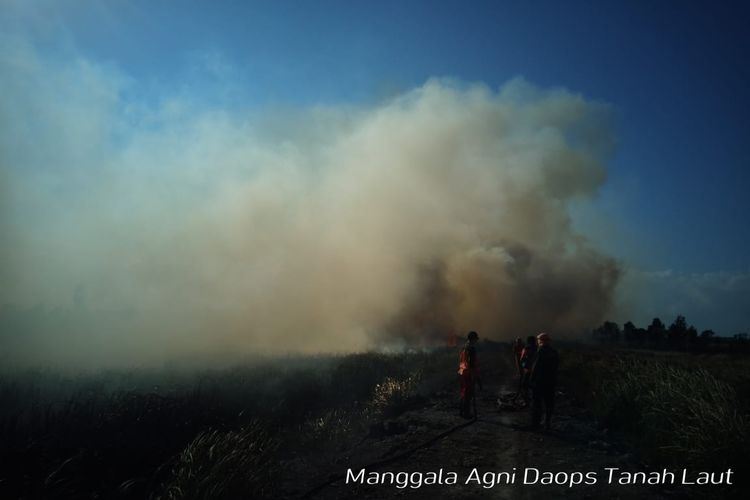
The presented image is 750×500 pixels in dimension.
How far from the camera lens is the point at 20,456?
763cm

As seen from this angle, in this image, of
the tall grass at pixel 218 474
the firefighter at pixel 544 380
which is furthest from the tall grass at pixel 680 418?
the tall grass at pixel 218 474

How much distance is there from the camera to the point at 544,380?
12.5 metres

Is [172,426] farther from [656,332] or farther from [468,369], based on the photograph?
[656,332]

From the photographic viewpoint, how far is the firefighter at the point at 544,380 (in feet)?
40.9

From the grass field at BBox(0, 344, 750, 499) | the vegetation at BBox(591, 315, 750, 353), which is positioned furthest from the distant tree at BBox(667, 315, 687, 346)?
the grass field at BBox(0, 344, 750, 499)

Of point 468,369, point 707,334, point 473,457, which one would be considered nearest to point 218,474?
point 473,457

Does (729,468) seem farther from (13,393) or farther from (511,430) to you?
(13,393)

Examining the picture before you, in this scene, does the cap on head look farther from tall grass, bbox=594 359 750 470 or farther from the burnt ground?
tall grass, bbox=594 359 750 470

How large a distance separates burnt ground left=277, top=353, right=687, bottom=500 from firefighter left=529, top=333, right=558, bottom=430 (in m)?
0.56

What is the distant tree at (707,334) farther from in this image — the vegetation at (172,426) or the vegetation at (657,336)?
the vegetation at (172,426)

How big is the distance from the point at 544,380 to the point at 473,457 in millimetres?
3711

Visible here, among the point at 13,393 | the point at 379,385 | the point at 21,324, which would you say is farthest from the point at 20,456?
the point at 21,324

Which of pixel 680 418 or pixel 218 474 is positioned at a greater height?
pixel 680 418

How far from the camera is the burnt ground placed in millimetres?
8094
